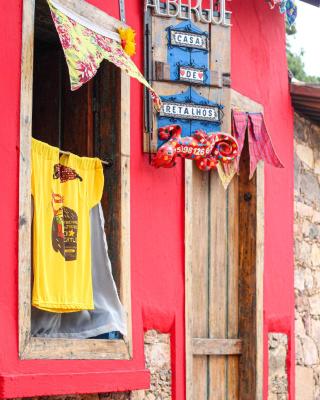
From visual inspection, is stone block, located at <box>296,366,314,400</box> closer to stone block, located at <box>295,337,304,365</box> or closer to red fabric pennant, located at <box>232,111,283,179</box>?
stone block, located at <box>295,337,304,365</box>

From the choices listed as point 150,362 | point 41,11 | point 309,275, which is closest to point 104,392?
point 150,362

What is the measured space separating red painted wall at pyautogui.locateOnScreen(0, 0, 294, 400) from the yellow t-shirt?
1.18 feet

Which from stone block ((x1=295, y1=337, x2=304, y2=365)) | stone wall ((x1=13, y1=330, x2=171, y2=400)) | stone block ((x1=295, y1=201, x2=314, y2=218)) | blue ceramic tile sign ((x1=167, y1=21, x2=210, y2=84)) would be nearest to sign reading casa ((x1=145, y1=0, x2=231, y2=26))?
blue ceramic tile sign ((x1=167, y1=21, x2=210, y2=84))

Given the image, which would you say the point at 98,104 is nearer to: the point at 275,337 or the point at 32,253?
the point at 32,253

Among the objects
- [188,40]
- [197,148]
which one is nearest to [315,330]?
[197,148]

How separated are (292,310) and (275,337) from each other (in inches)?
18.0

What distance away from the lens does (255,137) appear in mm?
10000

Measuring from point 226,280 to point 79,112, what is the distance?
6.27 feet

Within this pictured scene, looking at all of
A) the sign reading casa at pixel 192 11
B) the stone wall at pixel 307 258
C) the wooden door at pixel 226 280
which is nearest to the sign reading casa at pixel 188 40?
the sign reading casa at pixel 192 11

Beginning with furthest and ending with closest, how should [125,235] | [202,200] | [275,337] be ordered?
[275,337] < [202,200] < [125,235]

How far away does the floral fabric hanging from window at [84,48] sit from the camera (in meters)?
7.66

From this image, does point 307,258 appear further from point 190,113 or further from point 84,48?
point 84,48

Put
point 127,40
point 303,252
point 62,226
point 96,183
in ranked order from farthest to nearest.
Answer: point 303,252 → point 127,40 → point 96,183 → point 62,226

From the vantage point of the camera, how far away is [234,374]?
32.7ft
